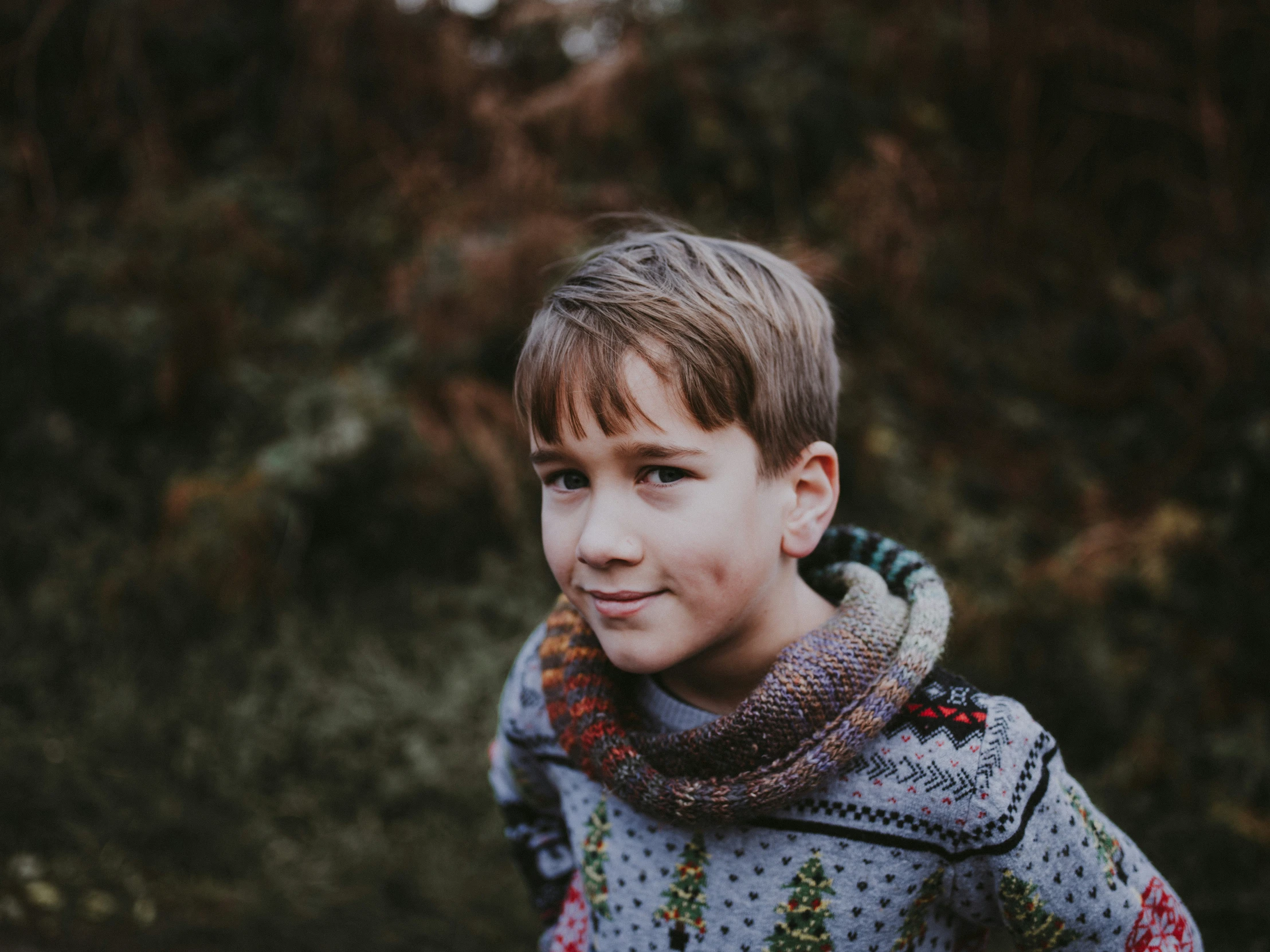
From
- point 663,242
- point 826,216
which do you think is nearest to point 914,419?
point 826,216

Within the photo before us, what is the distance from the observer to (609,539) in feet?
3.68

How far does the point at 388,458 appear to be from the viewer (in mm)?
3828

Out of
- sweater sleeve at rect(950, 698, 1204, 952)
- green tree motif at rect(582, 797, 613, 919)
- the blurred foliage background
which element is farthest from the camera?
the blurred foliage background

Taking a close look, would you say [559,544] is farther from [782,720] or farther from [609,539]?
[782,720]

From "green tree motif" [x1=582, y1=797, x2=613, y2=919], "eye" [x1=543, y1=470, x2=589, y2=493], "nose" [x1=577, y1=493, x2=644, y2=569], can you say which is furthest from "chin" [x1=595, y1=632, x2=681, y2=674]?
"green tree motif" [x1=582, y1=797, x2=613, y2=919]

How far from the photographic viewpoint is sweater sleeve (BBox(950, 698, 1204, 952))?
1.09 m

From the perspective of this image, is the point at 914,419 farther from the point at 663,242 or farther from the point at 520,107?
the point at 663,242

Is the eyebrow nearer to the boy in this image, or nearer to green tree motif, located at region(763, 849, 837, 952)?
the boy

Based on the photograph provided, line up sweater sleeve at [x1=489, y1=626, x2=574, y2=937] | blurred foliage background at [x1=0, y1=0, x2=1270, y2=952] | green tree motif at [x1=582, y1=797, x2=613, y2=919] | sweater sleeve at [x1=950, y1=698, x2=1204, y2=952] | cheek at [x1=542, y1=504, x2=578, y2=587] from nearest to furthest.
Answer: sweater sleeve at [x1=950, y1=698, x2=1204, y2=952], cheek at [x1=542, y1=504, x2=578, y2=587], green tree motif at [x1=582, y1=797, x2=613, y2=919], sweater sleeve at [x1=489, y1=626, x2=574, y2=937], blurred foliage background at [x1=0, y1=0, x2=1270, y2=952]

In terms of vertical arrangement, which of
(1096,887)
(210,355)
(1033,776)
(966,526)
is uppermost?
(210,355)

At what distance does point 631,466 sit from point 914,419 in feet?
10.5

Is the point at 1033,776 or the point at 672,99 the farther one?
the point at 672,99

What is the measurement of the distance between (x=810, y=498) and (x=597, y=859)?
2.05ft

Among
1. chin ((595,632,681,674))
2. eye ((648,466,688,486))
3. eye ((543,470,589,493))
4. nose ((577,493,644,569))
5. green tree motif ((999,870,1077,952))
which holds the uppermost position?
eye ((543,470,589,493))
